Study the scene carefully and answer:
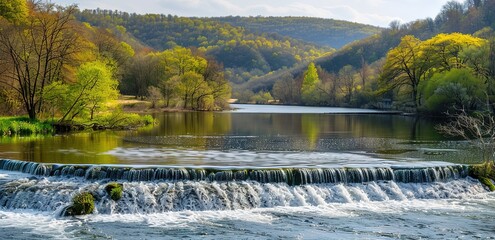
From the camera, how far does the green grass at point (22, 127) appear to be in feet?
127

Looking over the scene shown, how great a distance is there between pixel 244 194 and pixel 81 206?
6.16 metres

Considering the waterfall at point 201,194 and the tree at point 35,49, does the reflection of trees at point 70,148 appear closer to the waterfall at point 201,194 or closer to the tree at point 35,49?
the waterfall at point 201,194

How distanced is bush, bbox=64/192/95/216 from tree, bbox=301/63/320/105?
10956 centimetres

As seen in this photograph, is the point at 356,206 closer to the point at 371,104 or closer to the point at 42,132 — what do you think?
the point at 42,132

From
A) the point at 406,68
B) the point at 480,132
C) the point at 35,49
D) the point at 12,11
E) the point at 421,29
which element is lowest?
the point at 480,132

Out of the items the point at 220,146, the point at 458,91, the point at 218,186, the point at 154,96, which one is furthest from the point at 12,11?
the point at 458,91

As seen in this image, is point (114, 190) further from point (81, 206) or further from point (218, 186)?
point (218, 186)

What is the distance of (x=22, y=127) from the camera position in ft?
130

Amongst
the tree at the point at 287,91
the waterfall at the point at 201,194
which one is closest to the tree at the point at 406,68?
the waterfall at the point at 201,194

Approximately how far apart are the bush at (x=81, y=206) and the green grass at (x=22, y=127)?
2130cm

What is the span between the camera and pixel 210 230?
17797 mm

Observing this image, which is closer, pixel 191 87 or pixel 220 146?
pixel 220 146

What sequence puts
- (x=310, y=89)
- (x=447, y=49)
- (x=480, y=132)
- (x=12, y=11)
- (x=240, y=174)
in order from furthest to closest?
1. (x=310, y=89)
2. (x=447, y=49)
3. (x=12, y=11)
4. (x=480, y=132)
5. (x=240, y=174)

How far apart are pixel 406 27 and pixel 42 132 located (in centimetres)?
14904
